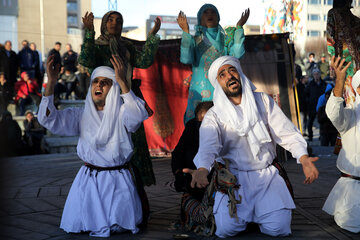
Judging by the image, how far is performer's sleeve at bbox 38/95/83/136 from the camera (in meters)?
3.53

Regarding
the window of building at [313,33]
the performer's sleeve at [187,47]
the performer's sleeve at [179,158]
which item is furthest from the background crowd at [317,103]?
the window of building at [313,33]

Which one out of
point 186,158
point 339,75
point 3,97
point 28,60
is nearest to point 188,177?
point 186,158

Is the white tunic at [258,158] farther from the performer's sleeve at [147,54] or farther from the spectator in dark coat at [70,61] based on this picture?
the spectator in dark coat at [70,61]

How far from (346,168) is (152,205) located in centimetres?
171

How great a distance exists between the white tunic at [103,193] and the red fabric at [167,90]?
13.1 feet

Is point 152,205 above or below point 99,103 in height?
below

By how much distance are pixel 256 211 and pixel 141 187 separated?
→ 88cm

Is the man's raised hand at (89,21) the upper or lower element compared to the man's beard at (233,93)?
upper

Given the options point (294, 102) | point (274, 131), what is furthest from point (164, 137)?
point (274, 131)

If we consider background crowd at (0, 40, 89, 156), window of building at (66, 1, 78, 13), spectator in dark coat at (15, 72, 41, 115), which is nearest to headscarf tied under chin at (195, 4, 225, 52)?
background crowd at (0, 40, 89, 156)

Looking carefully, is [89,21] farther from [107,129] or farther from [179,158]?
[179,158]

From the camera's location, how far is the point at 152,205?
4.38m

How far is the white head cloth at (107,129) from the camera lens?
351 centimetres

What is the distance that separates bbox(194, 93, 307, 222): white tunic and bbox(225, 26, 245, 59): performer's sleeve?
174 cm
